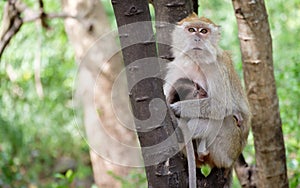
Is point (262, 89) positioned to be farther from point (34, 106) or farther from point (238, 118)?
point (34, 106)

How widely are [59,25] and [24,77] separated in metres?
1.05

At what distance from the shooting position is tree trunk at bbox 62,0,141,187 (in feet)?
21.4

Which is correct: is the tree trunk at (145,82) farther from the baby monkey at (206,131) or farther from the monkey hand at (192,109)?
the baby monkey at (206,131)

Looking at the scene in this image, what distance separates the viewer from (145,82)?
7.60 feet

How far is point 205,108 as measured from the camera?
130 inches

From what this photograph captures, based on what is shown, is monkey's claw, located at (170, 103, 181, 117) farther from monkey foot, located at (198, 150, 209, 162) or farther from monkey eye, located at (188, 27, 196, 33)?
monkey eye, located at (188, 27, 196, 33)

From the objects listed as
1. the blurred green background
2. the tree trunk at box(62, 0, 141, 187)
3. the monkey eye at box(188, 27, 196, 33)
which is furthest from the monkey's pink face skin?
the blurred green background

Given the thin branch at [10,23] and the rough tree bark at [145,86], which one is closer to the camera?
the rough tree bark at [145,86]

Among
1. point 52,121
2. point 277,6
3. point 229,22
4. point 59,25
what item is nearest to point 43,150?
point 52,121

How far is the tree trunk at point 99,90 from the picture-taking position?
6520 millimetres

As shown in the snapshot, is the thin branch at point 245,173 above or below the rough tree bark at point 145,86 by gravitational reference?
below

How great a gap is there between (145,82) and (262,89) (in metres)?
1.67

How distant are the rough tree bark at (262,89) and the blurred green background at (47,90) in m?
2.99

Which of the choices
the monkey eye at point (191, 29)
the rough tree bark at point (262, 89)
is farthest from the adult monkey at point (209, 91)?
the rough tree bark at point (262, 89)
